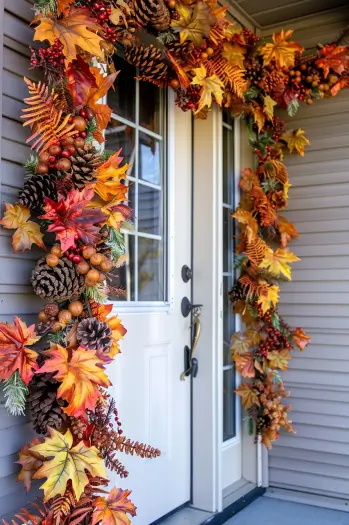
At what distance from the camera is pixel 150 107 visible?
2.05 meters

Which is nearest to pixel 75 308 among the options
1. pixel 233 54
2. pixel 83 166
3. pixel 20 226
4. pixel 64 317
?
pixel 64 317

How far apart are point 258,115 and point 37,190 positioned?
4.57 ft

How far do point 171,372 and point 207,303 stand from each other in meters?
0.33

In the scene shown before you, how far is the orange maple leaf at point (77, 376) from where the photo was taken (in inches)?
45.1

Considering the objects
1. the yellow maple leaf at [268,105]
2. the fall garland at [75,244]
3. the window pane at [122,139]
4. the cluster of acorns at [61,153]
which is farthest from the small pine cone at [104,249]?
the yellow maple leaf at [268,105]

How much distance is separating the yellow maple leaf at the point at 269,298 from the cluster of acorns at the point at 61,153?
1.29 m

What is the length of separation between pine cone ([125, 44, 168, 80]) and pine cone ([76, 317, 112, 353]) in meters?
0.93

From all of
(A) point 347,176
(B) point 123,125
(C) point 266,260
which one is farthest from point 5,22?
(A) point 347,176

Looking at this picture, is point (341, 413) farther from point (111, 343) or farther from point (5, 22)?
point (5, 22)

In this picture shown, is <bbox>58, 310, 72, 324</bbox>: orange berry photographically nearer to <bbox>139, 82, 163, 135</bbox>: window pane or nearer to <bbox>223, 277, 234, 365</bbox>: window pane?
<bbox>139, 82, 163, 135</bbox>: window pane

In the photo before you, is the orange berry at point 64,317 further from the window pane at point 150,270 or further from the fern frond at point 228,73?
the fern frond at point 228,73

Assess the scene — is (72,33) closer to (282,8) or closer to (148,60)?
(148,60)

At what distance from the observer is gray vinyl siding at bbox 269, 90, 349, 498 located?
7.88 feet

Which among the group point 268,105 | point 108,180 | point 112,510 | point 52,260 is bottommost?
point 112,510
